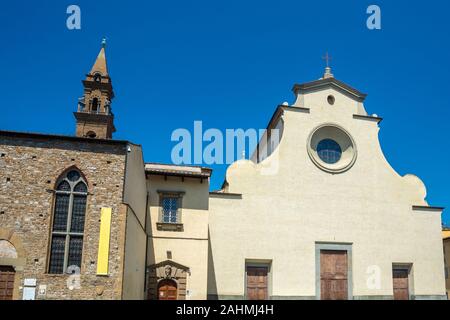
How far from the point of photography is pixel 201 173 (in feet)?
76.5

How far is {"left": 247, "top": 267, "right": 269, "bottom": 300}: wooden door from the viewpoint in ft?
73.9

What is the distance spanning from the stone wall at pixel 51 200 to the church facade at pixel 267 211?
0.15ft

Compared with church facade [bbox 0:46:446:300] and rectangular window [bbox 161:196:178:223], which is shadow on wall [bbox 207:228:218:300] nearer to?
church facade [bbox 0:46:446:300]

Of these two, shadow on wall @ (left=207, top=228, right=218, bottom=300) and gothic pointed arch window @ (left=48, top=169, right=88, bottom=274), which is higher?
gothic pointed arch window @ (left=48, top=169, right=88, bottom=274)

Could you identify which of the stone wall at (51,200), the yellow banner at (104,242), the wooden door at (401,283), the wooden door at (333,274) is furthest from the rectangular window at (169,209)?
the wooden door at (401,283)

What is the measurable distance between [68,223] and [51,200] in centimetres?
95

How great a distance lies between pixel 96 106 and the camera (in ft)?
120

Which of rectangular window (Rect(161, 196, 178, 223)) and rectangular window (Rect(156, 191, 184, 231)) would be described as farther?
rectangular window (Rect(161, 196, 178, 223))

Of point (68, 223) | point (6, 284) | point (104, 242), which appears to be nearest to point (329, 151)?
point (104, 242)

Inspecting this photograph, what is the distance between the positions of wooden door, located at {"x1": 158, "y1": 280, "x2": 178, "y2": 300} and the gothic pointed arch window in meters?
7.44

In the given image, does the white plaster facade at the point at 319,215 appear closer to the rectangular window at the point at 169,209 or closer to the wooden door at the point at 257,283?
the wooden door at the point at 257,283

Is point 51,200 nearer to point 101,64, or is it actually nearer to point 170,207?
point 170,207

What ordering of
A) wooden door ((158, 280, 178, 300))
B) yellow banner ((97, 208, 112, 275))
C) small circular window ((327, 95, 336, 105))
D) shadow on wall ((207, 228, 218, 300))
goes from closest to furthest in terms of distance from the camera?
1. yellow banner ((97, 208, 112, 275))
2. wooden door ((158, 280, 178, 300))
3. shadow on wall ((207, 228, 218, 300))
4. small circular window ((327, 95, 336, 105))

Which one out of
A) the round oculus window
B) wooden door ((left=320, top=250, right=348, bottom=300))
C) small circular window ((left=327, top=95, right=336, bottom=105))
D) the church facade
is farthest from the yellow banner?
small circular window ((left=327, top=95, right=336, bottom=105))
